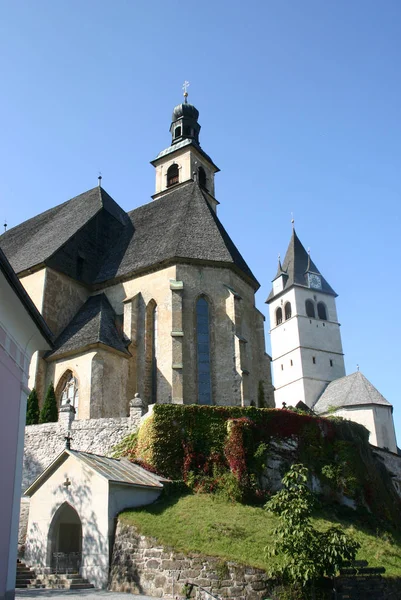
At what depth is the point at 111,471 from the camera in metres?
16.4

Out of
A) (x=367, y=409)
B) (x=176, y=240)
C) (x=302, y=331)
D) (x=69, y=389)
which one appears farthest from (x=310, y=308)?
(x=69, y=389)

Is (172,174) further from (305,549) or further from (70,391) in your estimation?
(305,549)

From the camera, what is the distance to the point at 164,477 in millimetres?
18250

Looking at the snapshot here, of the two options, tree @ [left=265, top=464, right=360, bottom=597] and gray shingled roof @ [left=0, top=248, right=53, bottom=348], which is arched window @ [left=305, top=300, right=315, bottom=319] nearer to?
tree @ [left=265, top=464, right=360, bottom=597]

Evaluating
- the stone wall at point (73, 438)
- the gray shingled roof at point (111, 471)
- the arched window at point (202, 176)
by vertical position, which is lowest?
the gray shingled roof at point (111, 471)

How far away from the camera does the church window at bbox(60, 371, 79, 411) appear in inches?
957

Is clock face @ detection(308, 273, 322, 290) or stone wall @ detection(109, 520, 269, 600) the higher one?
clock face @ detection(308, 273, 322, 290)

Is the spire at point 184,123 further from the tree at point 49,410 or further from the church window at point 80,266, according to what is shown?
the tree at point 49,410

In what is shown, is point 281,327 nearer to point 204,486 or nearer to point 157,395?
point 157,395

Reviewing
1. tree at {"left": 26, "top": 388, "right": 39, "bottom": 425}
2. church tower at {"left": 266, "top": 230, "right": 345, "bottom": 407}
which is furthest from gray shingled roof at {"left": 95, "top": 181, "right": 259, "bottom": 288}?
church tower at {"left": 266, "top": 230, "right": 345, "bottom": 407}

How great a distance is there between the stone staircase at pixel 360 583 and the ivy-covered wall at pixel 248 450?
5.44 m

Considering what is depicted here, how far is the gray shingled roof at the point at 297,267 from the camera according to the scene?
64.0m

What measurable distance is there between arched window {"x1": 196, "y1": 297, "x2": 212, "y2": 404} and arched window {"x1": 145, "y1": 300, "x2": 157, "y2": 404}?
82.5 inches

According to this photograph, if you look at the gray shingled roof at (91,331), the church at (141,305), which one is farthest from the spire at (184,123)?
the gray shingled roof at (91,331)
